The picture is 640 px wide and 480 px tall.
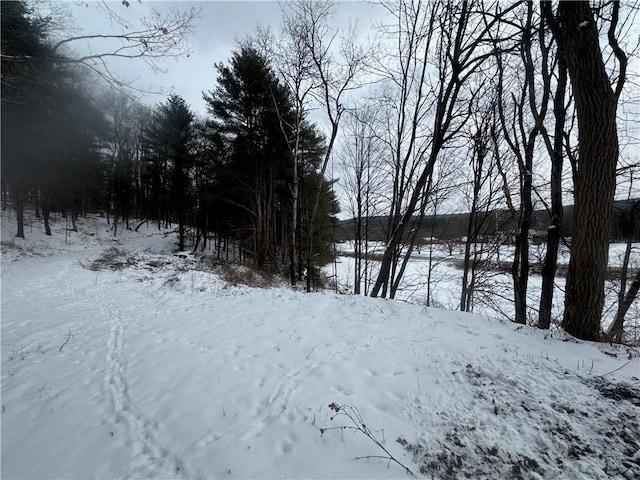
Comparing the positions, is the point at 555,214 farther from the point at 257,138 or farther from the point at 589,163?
the point at 257,138

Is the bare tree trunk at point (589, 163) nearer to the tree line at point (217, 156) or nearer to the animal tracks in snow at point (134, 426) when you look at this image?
the animal tracks in snow at point (134, 426)

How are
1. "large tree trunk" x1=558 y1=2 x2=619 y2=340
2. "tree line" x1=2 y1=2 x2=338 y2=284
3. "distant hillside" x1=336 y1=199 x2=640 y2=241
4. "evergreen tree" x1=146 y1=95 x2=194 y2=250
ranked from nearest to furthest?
"large tree trunk" x1=558 y1=2 x2=619 y2=340 < "distant hillside" x1=336 y1=199 x2=640 y2=241 < "tree line" x1=2 y1=2 x2=338 y2=284 < "evergreen tree" x1=146 y1=95 x2=194 y2=250

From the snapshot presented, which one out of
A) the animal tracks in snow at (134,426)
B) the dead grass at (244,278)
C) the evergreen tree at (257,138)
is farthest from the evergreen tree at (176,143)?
the animal tracks in snow at (134,426)

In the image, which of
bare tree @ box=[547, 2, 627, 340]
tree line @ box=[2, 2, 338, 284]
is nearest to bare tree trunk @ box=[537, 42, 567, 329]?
bare tree @ box=[547, 2, 627, 340]

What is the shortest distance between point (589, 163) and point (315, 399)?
4616 millimetres

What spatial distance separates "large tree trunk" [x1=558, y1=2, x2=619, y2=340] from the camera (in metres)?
3.41

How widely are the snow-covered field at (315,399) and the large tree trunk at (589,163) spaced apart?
0.73m

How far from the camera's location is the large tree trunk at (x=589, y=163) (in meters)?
3.41

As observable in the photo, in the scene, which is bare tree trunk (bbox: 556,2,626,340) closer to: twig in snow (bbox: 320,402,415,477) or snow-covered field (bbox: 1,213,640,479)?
snow-covered field (bbox: 1,213,640,479)

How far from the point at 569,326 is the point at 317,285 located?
36.4 feet

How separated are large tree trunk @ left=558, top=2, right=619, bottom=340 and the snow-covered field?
28.6 inches

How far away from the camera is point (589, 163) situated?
11.7 feet

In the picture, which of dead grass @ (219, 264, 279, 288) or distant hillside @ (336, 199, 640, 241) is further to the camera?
dead grass @ (219, 264, 279, 288)

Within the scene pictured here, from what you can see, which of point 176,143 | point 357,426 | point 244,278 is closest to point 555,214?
point 357,426
